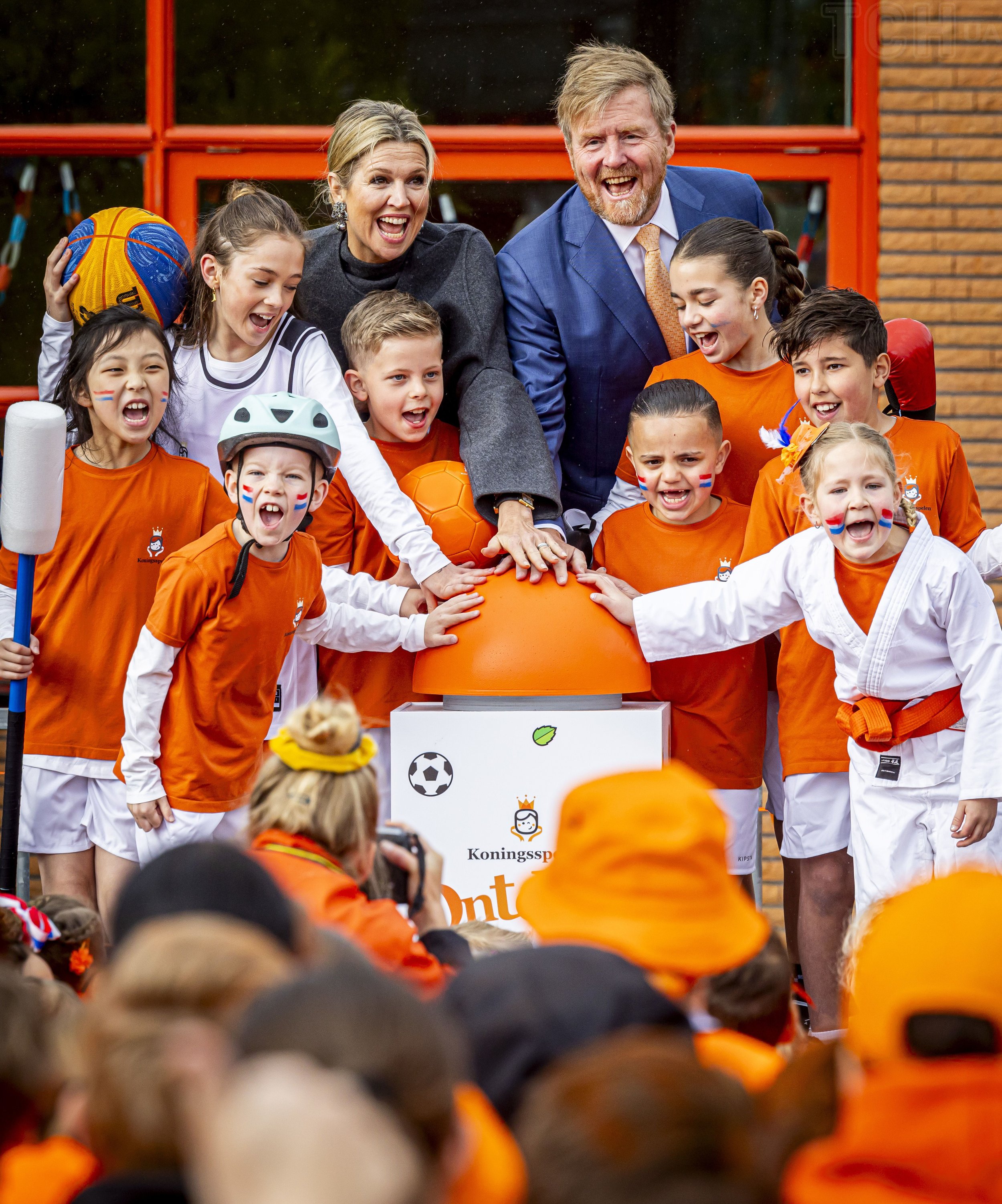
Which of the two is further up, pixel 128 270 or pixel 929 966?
pixel 128 270

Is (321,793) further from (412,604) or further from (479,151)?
(479,151)

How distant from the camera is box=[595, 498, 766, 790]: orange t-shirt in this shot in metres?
3.96

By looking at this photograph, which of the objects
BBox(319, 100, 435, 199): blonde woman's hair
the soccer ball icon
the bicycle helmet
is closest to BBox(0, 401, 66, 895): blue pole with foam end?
the bicycle helmet

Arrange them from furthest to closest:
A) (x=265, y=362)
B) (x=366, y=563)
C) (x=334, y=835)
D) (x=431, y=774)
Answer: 1. (x=366, y=563)
2. (x=265, y=362)
3. (x=431, y=774)
4. (x=334, y=835)

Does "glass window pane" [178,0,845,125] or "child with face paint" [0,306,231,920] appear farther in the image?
"glass window pane" [178,0,845,125]

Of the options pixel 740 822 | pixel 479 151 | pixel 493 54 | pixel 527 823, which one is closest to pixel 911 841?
pixel 740 822

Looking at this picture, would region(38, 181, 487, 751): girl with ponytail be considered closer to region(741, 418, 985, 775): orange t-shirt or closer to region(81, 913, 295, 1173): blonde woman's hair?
region(741, 418, 985, 775): orange t-shirt

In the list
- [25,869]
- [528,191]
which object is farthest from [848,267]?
[25,869]

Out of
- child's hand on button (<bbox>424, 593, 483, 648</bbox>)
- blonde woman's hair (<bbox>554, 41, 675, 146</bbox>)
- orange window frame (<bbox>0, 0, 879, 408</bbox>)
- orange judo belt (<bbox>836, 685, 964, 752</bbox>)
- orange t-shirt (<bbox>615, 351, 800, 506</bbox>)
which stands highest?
orange window frame (<bbox>0, 0, 879, 408</bbox>)

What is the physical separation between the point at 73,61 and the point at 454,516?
2956 millimetres

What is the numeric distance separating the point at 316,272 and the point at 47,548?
126 centimetres

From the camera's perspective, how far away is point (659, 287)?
425cm

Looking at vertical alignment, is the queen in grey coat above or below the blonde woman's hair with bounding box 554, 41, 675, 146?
below

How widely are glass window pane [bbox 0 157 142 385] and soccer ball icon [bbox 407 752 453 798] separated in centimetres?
286
